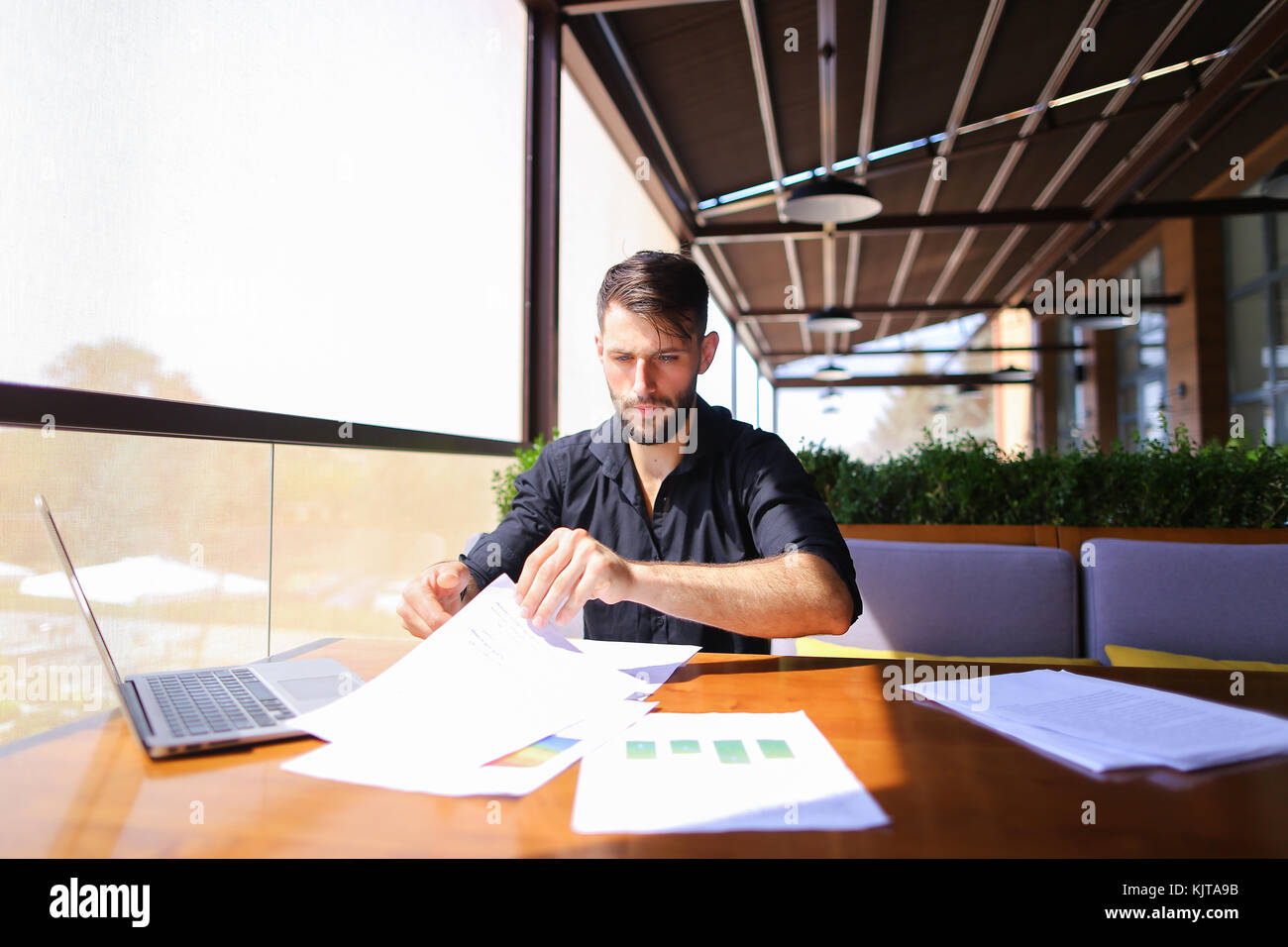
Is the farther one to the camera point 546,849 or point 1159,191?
point 1159,191

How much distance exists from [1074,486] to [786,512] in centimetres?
156

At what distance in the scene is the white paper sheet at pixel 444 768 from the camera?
665mm

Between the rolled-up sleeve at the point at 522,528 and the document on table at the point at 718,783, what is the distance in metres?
0.72

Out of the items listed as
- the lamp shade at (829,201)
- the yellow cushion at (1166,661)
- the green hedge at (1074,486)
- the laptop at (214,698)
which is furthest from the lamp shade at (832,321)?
the laptop at (214,698)

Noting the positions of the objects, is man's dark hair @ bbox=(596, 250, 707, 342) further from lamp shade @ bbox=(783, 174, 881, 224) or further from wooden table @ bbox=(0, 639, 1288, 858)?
lamp shade @ bbox=(783, 174, 881, 224)

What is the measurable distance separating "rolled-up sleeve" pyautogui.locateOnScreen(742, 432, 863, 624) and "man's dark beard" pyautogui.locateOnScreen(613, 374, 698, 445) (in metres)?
0.17

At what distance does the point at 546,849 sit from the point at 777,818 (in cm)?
18

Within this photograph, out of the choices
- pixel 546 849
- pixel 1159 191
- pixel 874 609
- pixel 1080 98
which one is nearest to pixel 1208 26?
pixel 1080 98

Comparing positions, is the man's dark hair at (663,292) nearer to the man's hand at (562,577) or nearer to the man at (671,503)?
the man at (671,503)

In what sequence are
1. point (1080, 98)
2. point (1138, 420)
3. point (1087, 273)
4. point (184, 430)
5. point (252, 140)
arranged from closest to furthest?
1. point (184, 430)
2. point (252, 140)
3. point (1080, 98)
4. point (1138, 420)
5. point (1087, 273)

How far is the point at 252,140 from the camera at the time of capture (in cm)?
208
